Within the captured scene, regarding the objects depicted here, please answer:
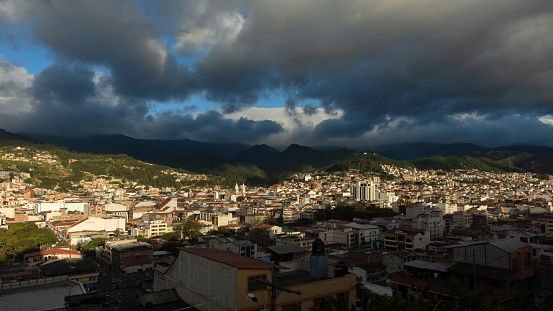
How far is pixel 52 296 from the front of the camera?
539 inches

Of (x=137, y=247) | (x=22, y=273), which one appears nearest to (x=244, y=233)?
(x=137, y=247)

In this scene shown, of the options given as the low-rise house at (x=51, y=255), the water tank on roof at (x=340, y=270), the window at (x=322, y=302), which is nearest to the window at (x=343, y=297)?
the window at (x=322, y=302)

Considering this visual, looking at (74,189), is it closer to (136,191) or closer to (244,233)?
(136,191)

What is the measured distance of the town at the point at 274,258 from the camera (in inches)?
326

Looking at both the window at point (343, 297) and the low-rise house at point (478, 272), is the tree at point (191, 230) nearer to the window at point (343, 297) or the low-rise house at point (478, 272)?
the low-rise house at point (478, 272)

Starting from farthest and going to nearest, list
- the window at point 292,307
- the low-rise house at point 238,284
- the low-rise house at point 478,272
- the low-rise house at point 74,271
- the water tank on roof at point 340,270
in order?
the low-rise house at point 74,271 < the low-rise house at point 478,272 < the water tank on roof at point 340,270 < the window at point 292,307 < the low-rise house at point 238,284

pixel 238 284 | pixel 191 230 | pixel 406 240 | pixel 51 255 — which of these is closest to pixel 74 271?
pixel 51 255

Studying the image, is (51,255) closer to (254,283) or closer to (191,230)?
(191,230)

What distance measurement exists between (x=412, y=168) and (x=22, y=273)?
140 meters

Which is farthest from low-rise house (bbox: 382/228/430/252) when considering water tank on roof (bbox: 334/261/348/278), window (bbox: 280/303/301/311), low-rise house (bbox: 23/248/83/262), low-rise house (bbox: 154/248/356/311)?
low-rise house (bbox: 23/248/83/262)

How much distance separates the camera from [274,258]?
1000 inches

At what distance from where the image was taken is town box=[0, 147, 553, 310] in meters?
8.28

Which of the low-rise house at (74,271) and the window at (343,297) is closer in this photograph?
the window at (343,297)

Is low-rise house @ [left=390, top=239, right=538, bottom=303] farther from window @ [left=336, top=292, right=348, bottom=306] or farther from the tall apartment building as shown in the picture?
the tall apartment building
